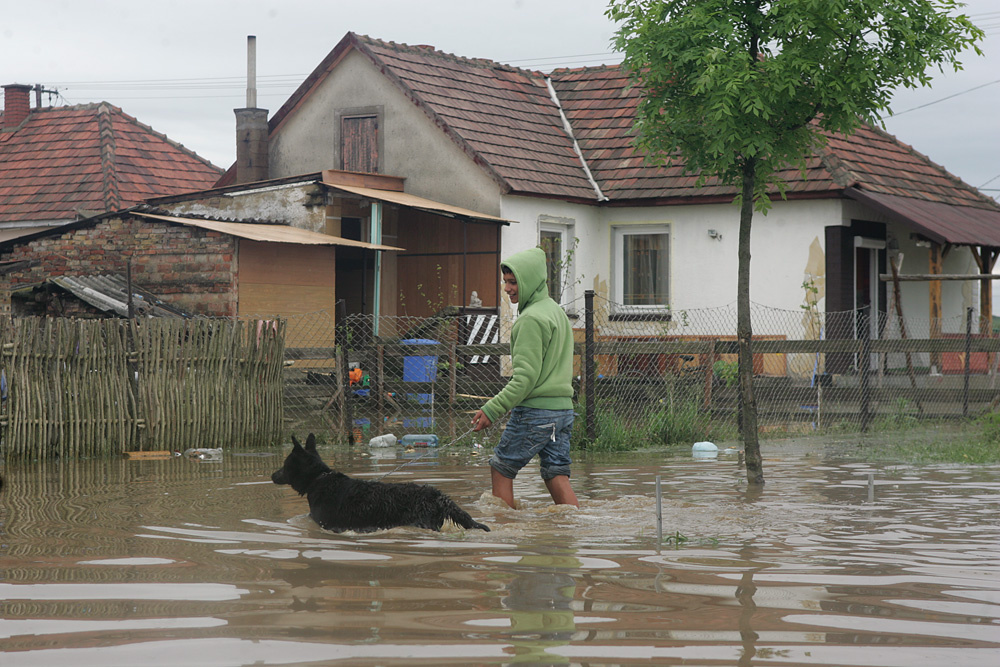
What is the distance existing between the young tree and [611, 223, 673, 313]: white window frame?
1249cm

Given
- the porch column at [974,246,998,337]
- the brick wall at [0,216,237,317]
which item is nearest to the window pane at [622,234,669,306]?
the porch column at [974,246,998,337]

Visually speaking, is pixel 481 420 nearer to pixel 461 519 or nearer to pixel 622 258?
pixel 461 519

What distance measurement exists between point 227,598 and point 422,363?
12.4 m

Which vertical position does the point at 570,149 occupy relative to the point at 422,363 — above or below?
above

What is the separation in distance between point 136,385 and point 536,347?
6.08m

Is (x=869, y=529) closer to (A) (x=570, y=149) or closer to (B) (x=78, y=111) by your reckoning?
(A) (x=570, y=149)

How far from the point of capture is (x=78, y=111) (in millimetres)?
29531

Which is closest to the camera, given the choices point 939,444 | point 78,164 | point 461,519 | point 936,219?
point 461,519

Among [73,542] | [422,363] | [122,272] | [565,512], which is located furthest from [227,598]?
[122,272]

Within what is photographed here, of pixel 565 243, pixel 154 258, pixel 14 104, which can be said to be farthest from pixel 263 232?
pixel 14 104

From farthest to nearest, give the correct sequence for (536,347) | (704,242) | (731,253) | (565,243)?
(565,243)
(704,242)
(731,253)
(536,347)

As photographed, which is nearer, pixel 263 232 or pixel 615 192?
pixel 263 232

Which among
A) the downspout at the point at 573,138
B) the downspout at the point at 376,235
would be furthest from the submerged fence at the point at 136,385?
the downspout at the point at 573,138

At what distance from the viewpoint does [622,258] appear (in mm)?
22938
